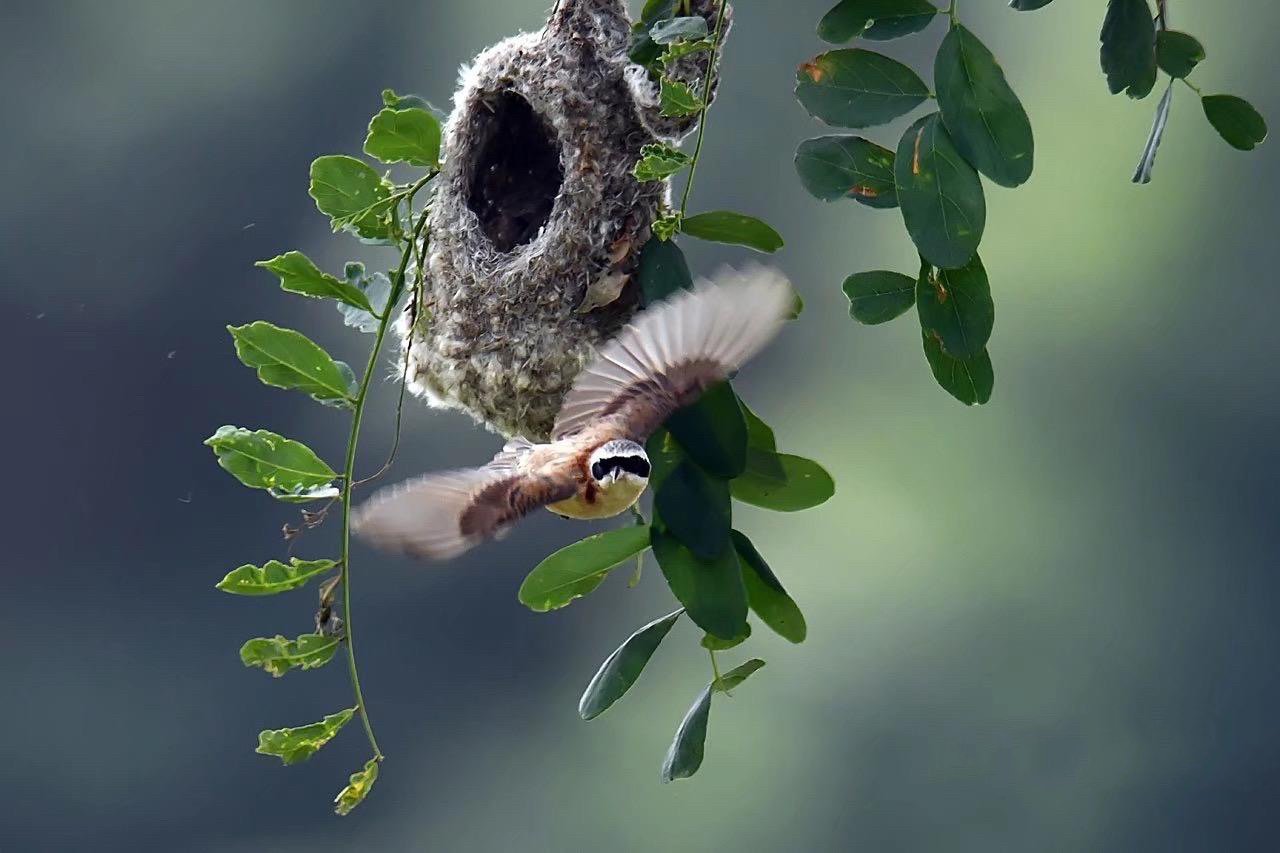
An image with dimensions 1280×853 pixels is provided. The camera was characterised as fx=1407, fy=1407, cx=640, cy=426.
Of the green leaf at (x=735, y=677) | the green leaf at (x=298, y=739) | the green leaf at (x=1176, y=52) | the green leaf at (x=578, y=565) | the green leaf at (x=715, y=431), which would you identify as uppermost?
the green leaf at (x=1176, y=52)

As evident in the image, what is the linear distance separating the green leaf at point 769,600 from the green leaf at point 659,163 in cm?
24

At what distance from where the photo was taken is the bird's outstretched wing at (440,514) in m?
0.83

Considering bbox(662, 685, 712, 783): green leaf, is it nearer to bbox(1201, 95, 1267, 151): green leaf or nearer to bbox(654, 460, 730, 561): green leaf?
bbox(654, 460, 730, 561): green leaf

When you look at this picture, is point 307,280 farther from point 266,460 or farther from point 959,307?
point 959,307

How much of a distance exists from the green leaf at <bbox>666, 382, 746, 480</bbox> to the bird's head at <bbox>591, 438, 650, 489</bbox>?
0.03 m

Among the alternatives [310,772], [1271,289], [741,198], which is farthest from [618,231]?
[1271,289]

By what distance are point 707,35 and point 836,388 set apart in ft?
7.99

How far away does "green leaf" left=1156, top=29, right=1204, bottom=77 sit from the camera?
0.93 metres

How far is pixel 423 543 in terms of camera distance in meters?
0.84

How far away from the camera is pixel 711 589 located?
874 millimetres

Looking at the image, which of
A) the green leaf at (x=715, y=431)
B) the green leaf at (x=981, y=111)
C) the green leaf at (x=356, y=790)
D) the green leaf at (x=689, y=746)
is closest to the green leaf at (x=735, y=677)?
the green leaf at (x=689, y=746)

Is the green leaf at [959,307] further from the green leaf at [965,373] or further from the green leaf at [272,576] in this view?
the green leaf at [272,576]

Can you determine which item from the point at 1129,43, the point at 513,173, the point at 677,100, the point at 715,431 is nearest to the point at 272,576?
the point at 715,431

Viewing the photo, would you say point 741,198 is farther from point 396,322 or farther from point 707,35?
point 707,35
